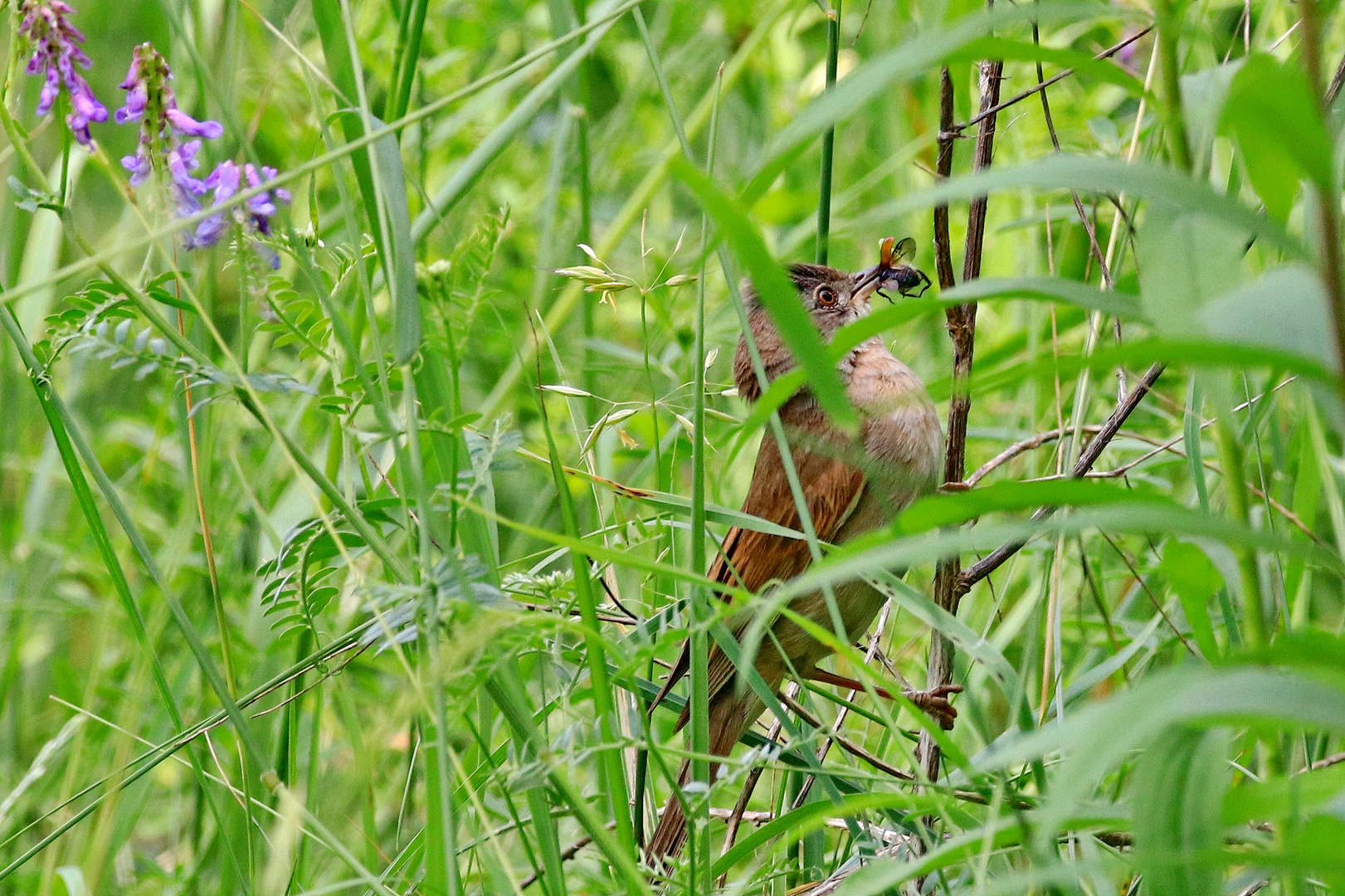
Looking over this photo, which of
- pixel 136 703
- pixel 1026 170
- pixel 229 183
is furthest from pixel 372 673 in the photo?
pixel 1026 170

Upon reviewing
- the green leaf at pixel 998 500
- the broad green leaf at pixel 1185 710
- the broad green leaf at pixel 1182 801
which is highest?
the green leaf at pixel 998 500

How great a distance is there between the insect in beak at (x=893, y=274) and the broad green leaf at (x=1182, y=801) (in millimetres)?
2004

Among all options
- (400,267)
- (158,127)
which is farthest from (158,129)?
(400,267)

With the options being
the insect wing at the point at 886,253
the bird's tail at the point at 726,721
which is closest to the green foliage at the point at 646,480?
the bird's tail at the point at 726,721

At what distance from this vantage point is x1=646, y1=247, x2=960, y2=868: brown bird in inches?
113

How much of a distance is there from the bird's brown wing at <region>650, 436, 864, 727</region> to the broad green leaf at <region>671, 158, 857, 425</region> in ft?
6.53

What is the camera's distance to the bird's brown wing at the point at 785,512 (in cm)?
307

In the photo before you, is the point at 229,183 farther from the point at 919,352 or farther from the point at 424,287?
the point at 919,352

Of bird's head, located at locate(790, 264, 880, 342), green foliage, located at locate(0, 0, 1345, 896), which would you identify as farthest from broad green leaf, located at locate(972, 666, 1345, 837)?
bird's head, located at locate(790, 264, 880, 342)

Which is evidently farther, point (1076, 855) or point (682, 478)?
point (682, 478)

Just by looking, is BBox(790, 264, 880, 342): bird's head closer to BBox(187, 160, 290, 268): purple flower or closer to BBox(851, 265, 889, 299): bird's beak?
BBox(851, 265, 889, 299): bird's beak

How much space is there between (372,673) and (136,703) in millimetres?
1268

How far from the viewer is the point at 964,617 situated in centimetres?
311

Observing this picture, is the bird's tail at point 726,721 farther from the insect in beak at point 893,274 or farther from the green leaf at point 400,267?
the green leaf at point 400,267
